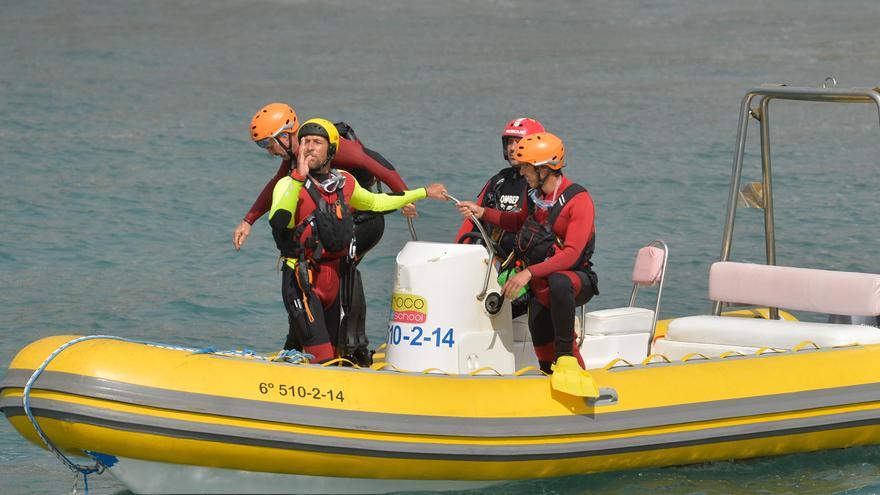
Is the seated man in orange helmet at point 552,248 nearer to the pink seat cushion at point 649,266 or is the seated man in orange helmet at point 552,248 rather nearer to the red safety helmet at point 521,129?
the red safety helmet at point 521,129

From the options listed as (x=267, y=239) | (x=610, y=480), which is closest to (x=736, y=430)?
(x=610, y=480)

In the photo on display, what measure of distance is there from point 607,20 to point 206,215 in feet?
47.6

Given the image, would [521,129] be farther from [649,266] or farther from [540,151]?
[649,266]

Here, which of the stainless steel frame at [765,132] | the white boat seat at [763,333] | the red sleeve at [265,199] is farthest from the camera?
the stainless steel frame at [765,132]

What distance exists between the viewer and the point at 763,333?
6.30 metres

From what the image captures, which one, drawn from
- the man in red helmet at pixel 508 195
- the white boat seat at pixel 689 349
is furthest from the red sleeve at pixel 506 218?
the white boat seat at pixel 689 349

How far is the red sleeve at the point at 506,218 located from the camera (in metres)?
5.86

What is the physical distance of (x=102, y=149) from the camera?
51.9ft

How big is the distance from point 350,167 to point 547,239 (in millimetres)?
1003

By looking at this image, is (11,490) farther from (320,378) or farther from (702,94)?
(702,94)

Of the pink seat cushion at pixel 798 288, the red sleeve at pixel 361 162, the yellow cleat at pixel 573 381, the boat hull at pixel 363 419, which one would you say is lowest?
the boat hull at pixel 363 419

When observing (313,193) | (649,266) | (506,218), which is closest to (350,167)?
(313,193)

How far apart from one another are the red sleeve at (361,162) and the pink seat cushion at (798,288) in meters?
1.94

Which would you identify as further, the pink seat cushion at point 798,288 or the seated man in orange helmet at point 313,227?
the pink seat cushion at point 798,288
